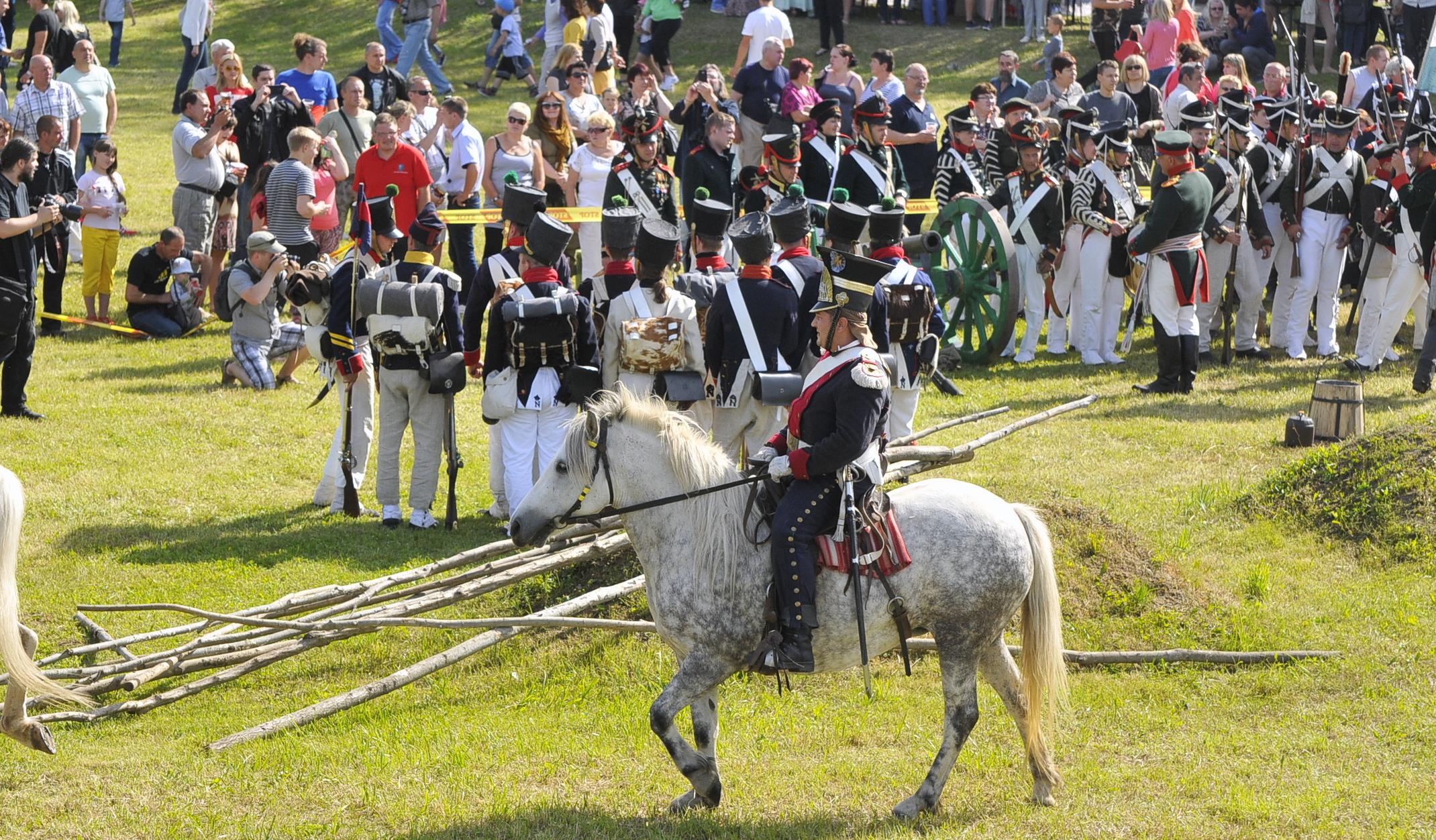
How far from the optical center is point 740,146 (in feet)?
57.4

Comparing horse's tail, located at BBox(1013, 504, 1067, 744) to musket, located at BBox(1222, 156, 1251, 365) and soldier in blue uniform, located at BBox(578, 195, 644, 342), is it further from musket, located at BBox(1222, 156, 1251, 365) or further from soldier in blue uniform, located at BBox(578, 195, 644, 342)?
musket, located at BBox(1222, 156, 1251, 365)

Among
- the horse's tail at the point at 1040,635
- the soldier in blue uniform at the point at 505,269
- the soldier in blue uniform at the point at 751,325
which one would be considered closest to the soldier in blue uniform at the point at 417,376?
the soldier in blue uniform at the point at 505,269

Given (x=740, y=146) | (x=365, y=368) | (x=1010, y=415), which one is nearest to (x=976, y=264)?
(x=1010, y=415)

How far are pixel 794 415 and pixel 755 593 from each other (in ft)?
2.44

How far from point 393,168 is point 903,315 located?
20.5 feet

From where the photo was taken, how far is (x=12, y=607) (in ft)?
22.0

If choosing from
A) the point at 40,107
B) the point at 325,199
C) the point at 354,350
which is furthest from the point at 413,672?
the point at 40,107

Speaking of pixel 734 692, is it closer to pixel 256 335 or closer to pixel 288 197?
pixel 256 335

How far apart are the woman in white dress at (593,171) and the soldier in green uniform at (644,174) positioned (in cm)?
107

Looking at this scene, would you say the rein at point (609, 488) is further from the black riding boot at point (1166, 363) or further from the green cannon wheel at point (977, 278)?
the black riding boot at point (1166, 363)

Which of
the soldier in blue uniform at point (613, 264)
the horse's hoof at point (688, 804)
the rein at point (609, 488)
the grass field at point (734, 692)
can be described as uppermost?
the soldier in blue uniform at point (613, 264)

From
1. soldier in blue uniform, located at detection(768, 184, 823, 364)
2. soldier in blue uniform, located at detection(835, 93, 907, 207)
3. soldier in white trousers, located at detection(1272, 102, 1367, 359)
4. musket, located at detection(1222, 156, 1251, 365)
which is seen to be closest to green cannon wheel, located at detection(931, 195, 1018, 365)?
soldier in blue uniform, located at detection(835, 93, 907, 207)

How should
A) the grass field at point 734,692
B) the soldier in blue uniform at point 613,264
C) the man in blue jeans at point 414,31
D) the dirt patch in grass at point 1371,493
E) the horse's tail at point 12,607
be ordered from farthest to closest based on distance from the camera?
the man in blue jeans at point 414,31, the dirt patch in grass at point 1371,493, the soldier in blue uniform at point 613,264, the horse's tail at point 12,607, the grass field at point 734,692

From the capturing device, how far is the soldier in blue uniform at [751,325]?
8.98 m
